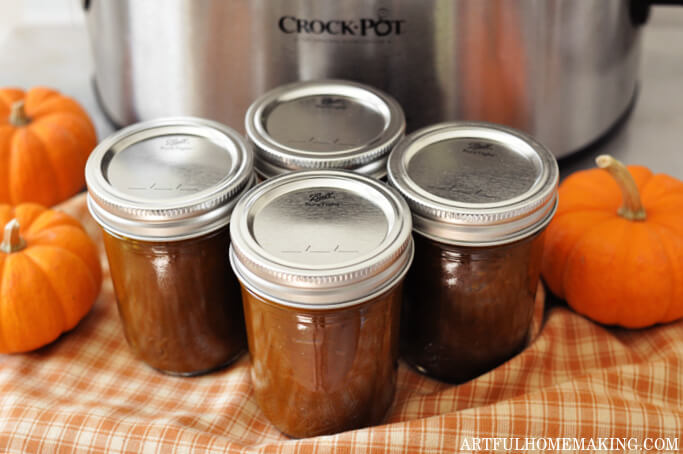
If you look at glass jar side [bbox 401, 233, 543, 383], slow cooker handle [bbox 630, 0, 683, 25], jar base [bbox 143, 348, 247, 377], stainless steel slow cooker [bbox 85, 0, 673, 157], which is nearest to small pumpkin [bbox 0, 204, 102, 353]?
jar base [bbox 143, 348, 247, 377]

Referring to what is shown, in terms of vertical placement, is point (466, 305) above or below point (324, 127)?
below

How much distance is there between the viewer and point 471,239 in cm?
72

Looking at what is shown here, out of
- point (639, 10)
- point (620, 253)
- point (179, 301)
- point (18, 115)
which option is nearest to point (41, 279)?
point (179, 301)

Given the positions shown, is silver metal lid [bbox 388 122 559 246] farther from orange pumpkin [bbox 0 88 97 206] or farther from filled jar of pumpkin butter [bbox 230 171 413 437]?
orange pumpkin [bbox 0 88 97 206]

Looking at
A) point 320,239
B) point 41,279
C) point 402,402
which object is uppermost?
point 320,239

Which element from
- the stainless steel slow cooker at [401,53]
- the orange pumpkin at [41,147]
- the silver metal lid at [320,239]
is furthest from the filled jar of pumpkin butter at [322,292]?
the orange pumpkin at [41,147]

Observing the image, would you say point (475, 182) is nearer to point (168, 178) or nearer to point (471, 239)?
point (471, 239)

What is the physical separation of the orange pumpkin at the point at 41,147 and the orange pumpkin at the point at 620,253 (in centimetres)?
63

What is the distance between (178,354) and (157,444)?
0.39ft

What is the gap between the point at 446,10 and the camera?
0.88 meters

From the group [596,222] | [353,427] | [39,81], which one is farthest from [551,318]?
[39,81]

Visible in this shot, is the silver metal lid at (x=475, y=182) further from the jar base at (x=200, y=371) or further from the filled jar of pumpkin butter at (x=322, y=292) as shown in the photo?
the jar base at (x=200, y=371)

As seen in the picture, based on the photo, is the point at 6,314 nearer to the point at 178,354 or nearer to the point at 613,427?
the point at 178,354

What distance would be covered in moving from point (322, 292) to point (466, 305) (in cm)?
18
